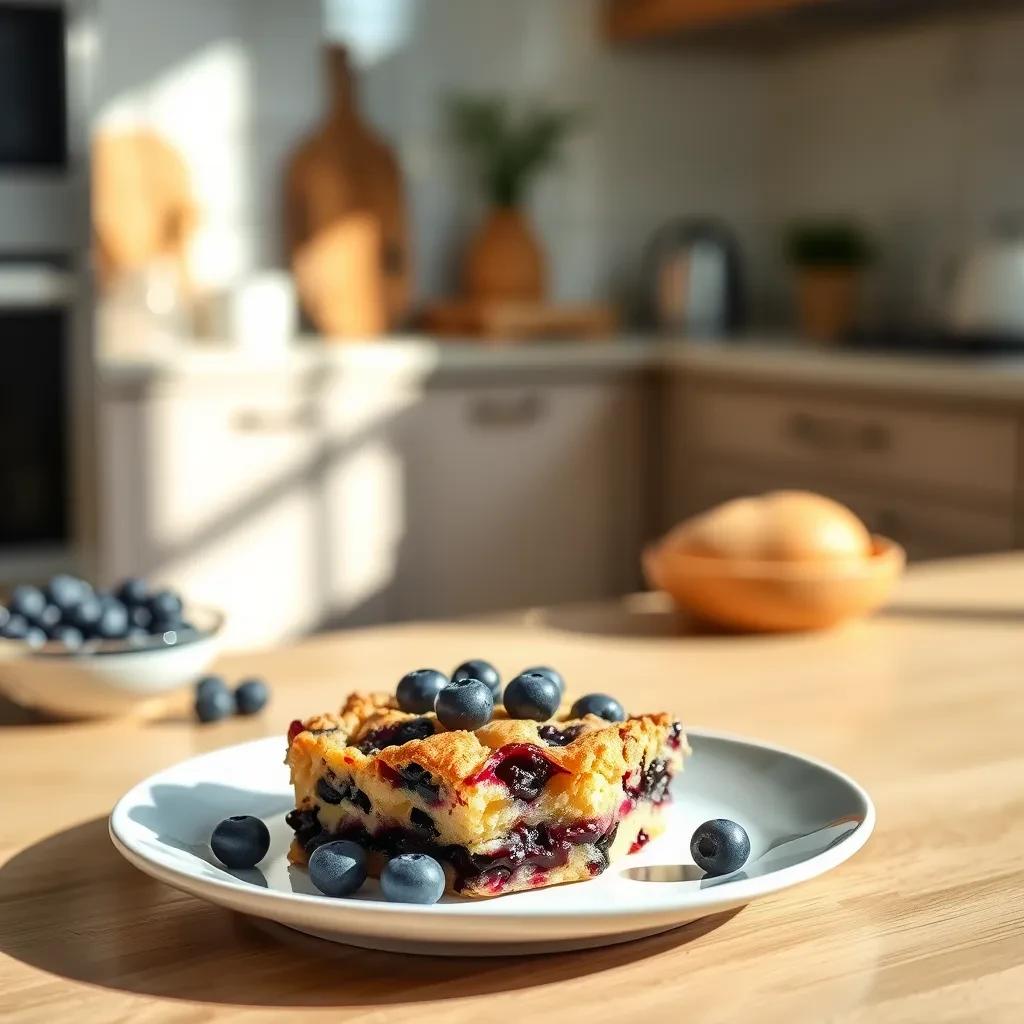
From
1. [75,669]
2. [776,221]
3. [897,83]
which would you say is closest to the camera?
[75,669]

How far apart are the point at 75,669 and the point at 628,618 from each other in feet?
1.76

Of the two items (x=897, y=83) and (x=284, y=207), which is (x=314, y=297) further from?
(x=897, y=83)

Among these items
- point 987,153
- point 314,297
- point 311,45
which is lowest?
point 314,297

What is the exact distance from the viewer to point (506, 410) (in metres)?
3.51

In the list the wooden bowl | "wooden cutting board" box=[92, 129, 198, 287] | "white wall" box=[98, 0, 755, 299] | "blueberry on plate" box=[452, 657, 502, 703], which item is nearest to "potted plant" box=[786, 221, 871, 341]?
"white wall" box=[98, 0, 755, 299]

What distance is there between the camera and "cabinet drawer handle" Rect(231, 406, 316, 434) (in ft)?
10.6

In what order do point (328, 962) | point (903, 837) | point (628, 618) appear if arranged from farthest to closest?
point (628, 618) < point (903, 837) < point (328, 962)

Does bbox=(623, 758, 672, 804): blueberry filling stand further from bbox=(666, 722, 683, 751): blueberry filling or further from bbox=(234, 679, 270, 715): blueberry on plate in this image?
bbox=(234, 679, 270, 715): blueberry on plate

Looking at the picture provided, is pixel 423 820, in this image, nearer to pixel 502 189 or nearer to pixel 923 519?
pixel 923 519

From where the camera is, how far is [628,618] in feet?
4.50

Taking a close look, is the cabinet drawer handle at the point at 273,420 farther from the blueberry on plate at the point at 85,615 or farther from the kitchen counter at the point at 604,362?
the blueberry on plate at the point at 85,615

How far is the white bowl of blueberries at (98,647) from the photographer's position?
3.28ft

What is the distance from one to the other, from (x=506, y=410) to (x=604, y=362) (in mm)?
271

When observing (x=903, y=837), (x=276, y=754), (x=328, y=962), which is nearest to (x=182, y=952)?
(x=328, y=962)
